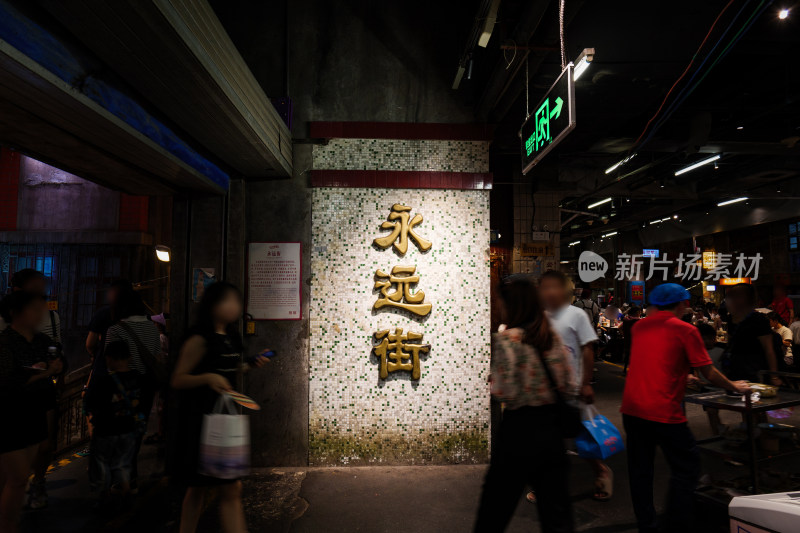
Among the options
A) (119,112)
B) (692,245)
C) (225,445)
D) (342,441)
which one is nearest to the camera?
(225,445)

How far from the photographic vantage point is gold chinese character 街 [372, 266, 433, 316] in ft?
14.9

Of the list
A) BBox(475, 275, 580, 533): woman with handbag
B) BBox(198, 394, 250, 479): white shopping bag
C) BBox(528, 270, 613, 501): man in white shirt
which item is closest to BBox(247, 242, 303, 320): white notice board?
BBox(198, 394, 250, 479): white shopping bag

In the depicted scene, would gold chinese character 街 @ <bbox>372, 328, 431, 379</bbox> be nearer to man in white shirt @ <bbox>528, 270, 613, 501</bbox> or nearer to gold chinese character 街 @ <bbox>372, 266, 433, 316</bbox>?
gold chinese character 街 @ <bbox>372, 266, 433, 316</bbox>

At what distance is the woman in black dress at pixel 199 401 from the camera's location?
8.31 ft

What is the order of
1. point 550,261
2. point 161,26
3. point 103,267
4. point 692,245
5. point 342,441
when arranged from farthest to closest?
point 692,245, point 103,267, point 550,261, point 342,441, point 161,26

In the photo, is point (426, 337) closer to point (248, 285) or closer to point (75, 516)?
point (248, 285)

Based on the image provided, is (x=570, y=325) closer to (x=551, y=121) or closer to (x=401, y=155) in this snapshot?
(x=551, y=121)

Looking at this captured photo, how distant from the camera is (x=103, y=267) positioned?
9.87 meters

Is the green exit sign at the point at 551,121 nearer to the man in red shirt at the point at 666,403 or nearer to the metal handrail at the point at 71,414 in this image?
the man in red shirt at the point at 666,403

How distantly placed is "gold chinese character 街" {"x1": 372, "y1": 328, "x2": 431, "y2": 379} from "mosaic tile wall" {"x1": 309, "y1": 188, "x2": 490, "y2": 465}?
0.07 metres

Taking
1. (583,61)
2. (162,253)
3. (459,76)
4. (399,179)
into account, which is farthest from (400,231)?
(162,253)

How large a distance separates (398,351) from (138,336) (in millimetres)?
2438

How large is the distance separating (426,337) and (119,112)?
3288mm

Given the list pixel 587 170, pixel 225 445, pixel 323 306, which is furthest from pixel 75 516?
pixel 587 170
